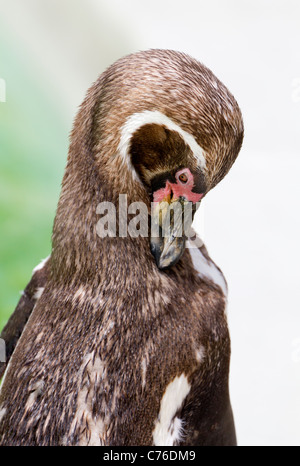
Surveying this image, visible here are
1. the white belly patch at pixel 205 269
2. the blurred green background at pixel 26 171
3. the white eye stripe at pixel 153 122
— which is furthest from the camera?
the blurred green background at pixel 26 171

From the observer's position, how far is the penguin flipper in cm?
65

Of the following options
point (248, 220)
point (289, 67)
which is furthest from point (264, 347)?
point (289, 67)

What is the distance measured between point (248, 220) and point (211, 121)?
581 mm

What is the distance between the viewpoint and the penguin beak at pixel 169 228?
0.50m

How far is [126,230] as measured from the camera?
1.71 ft

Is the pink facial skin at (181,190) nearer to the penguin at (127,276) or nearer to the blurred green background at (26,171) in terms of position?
the penguin at (127,276)

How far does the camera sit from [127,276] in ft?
1.72

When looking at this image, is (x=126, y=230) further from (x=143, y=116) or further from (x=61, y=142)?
(x=61, y=142)

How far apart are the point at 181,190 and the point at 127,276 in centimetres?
9

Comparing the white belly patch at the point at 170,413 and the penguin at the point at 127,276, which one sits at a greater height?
the penguin at the point at 127,276

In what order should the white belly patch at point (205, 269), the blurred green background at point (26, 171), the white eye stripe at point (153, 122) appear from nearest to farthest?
the white eye stripe at point (153, 122) → the white belly patch at point (205, 269) → the blurred green background at point (26, 171)

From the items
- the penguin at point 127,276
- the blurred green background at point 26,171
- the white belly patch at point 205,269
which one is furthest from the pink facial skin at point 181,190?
the blurred green background at point 26,171

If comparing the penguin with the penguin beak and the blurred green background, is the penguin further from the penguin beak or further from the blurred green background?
the blurred green background

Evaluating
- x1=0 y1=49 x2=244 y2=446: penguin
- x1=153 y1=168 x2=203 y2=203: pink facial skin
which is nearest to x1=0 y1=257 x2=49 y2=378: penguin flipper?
x1=0 y1=49 x2=244 y2=446: penguin
